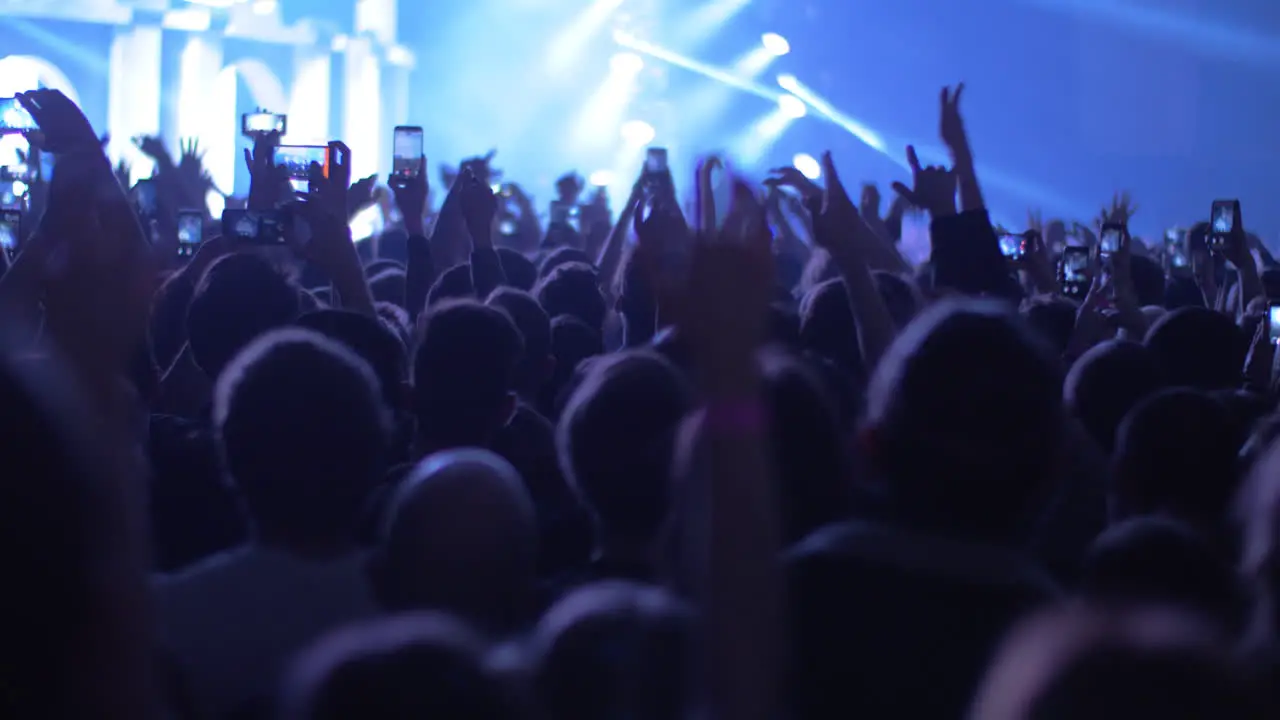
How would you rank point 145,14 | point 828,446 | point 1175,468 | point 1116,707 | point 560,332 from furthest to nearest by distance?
point 145,14 < point 560,332 < point 1175,468 < point 828,446 < point 1116,707

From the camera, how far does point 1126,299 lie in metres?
4.36

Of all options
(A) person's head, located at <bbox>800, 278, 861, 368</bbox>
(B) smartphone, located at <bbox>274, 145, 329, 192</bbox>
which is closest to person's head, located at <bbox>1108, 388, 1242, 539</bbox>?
(A) person's head, located at <bbox>800, 278, 861, 368</bbox>

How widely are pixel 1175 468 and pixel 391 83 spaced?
17998mm

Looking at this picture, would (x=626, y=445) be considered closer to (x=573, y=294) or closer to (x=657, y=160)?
(x=573, y=294)

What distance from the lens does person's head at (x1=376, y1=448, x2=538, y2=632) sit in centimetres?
164

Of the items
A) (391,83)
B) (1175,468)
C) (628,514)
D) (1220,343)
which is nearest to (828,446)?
(628,514)

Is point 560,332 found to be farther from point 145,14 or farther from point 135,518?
point 145,14

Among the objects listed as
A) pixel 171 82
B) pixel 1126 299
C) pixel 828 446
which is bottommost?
pixel 828 446

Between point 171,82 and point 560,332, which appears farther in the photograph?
point 171,82

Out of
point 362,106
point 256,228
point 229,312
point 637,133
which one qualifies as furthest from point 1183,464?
point 362,106

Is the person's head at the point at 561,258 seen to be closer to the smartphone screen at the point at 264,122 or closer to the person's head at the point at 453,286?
the person's head at the point at 453,286

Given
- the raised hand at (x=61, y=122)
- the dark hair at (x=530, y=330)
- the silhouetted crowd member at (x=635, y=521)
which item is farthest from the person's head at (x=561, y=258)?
the silhouetted crowd member at (x=635, y=521)

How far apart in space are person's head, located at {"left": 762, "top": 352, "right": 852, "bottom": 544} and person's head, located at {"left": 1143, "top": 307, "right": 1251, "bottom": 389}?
191cm

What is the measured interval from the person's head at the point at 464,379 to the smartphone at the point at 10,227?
9.66 feet
